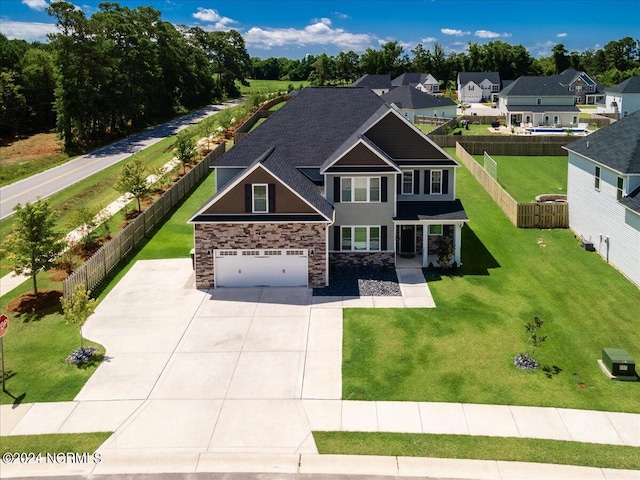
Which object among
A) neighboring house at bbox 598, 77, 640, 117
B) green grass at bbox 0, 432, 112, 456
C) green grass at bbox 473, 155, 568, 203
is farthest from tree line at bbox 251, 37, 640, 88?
green grass at bbox 0, 432, 112, 456

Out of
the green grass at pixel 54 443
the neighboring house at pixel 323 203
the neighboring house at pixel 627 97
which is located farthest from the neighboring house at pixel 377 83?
the green grass at pixel 54 443

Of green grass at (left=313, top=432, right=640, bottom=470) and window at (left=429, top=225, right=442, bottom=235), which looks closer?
green grass at (left=313, top=432, right=640, bottom=470)

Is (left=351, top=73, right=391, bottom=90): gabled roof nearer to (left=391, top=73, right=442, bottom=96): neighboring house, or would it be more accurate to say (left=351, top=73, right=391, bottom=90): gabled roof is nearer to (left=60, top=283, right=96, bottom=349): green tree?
(left=391, top=73, right=442, bottom=96): neighboring house

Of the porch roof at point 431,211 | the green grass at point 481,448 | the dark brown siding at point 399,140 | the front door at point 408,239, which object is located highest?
the dark brown siding at point 399,140

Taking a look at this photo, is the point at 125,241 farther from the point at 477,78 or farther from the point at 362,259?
the point at 477,78

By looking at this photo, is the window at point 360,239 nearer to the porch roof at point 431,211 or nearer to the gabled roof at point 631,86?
the porch roof at point 431,211
